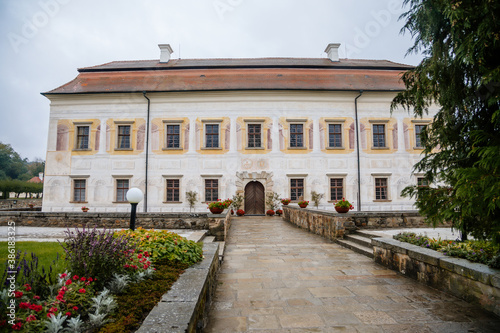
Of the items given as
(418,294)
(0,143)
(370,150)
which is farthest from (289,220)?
(0,143)

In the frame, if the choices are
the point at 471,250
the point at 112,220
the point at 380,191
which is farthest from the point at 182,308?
the point at 380,191

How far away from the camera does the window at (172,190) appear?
20109 millimetres

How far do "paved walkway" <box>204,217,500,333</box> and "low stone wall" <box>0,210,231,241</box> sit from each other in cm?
434

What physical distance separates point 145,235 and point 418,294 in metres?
4.14

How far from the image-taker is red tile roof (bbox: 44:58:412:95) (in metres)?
21.0

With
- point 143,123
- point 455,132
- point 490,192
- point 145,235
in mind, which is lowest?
point 145,235

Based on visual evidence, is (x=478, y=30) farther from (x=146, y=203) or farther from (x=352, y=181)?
(x=146, y=203)

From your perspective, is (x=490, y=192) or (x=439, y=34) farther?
(x=439, y=34)

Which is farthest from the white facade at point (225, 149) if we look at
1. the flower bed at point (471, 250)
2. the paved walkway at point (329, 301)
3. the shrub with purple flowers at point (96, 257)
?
the shrub with purple flowers at point (96, 257)

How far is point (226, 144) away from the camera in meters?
20.4

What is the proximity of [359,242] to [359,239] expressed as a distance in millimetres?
110

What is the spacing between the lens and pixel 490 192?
2990 mm

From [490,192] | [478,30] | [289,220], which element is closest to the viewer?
[490,192]

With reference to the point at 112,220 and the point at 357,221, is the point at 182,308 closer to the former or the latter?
the point at 357,221
